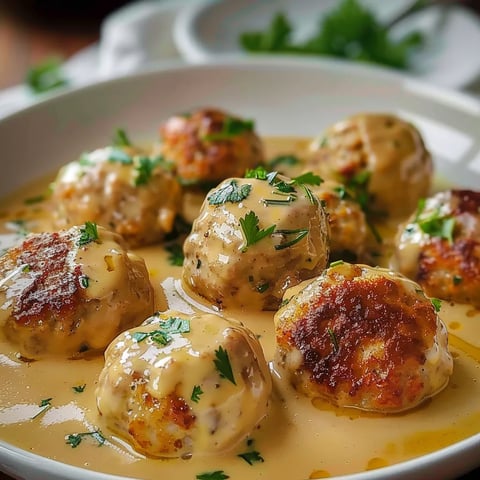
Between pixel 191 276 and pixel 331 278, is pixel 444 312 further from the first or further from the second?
pixel 191 276

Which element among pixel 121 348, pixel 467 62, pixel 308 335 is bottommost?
pixel 467 62

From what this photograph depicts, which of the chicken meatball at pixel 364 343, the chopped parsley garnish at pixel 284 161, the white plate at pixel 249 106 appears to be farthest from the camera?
the white plate at pixel 249 106

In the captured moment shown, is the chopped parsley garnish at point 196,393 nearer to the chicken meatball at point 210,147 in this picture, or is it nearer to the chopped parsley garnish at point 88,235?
the chopped parsley garnish at point 88,235

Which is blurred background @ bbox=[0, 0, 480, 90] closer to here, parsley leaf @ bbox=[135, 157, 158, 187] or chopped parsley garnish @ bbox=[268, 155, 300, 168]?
chopped parsley garnish @ bbox=[268, 155, 300, 168]

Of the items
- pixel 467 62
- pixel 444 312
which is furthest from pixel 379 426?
pixel 467 62

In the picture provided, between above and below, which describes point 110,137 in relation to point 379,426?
above

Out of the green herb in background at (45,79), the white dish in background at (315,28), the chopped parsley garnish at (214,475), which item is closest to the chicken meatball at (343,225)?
the chopped parsley garnish at (214,475)
